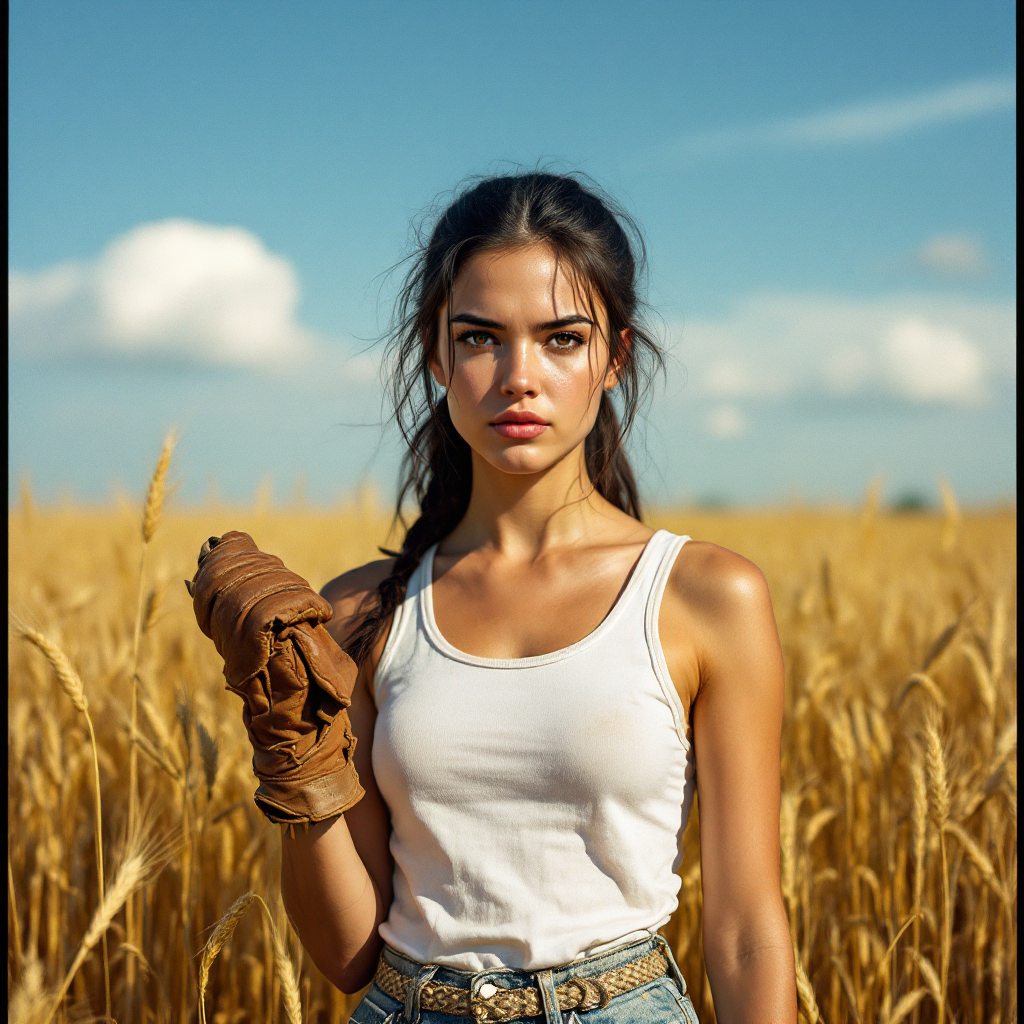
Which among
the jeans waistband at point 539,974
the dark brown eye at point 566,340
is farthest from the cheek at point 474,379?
the jeans waistband at point 539,974

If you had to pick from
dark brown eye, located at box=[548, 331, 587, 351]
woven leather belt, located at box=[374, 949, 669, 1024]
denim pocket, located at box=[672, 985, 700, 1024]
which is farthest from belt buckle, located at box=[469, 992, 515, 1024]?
dark brown eye, located at box=[548, 331, 587, 351]

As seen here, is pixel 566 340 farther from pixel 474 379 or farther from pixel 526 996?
pixel 526 996

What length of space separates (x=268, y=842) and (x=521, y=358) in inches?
51.1

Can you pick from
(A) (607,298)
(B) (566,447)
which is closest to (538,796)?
(B) (566,447)

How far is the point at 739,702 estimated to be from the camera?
1.27 meters

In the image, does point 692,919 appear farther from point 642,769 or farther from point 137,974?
point 137,974

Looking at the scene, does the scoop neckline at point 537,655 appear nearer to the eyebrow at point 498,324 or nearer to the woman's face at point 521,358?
the woman's face at point 521,358

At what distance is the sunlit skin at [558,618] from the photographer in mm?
1254

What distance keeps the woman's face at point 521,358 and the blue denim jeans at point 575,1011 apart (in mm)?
702

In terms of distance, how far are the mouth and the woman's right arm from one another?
40 cm

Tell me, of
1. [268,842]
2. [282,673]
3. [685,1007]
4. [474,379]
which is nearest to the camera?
[282,673]

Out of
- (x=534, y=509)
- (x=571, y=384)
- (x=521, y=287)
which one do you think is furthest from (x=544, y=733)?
(x=521, y=287)

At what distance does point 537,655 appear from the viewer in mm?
1307

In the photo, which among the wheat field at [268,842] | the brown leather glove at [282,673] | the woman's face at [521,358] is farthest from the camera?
the wheat field at [268,842]
